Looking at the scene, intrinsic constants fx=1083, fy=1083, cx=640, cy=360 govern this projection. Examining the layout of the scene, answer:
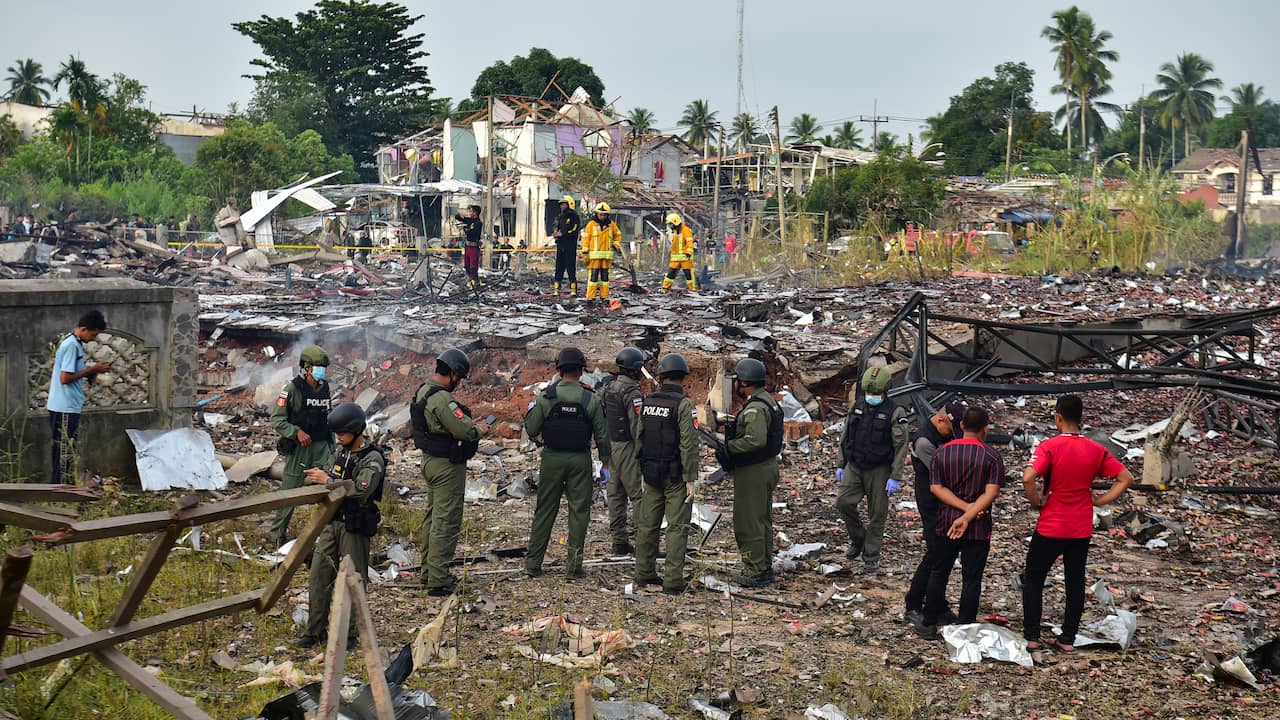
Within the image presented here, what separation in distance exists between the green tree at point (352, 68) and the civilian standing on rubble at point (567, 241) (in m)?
37.8

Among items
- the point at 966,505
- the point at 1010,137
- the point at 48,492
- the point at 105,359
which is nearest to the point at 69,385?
the point at 105,359

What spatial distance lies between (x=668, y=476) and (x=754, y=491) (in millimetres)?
580

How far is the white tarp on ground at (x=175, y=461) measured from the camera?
8883 millimetres

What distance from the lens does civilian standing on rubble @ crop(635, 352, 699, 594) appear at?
696cm

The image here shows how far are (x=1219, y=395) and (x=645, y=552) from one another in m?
6.81

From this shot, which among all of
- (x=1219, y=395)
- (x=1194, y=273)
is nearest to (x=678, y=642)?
(x=1219, y=395)

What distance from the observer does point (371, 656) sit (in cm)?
321

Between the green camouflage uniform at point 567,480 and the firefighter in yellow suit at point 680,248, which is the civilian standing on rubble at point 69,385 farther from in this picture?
the firefighter in yellow suit at point 680,248

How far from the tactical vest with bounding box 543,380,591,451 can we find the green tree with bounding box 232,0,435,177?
48830mm

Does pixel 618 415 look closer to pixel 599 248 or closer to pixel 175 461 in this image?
pixel 175 461

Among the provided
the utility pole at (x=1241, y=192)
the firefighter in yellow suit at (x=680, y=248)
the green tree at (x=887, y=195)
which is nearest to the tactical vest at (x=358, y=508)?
the firefighter in yellow suit at (x=680, y=248)

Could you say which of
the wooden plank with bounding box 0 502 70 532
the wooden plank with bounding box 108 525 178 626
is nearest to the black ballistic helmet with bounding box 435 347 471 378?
the wooden plank with bounding box 108 525 178 626

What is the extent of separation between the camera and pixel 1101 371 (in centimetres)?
1064

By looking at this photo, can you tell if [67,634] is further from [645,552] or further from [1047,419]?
[1047,419]
